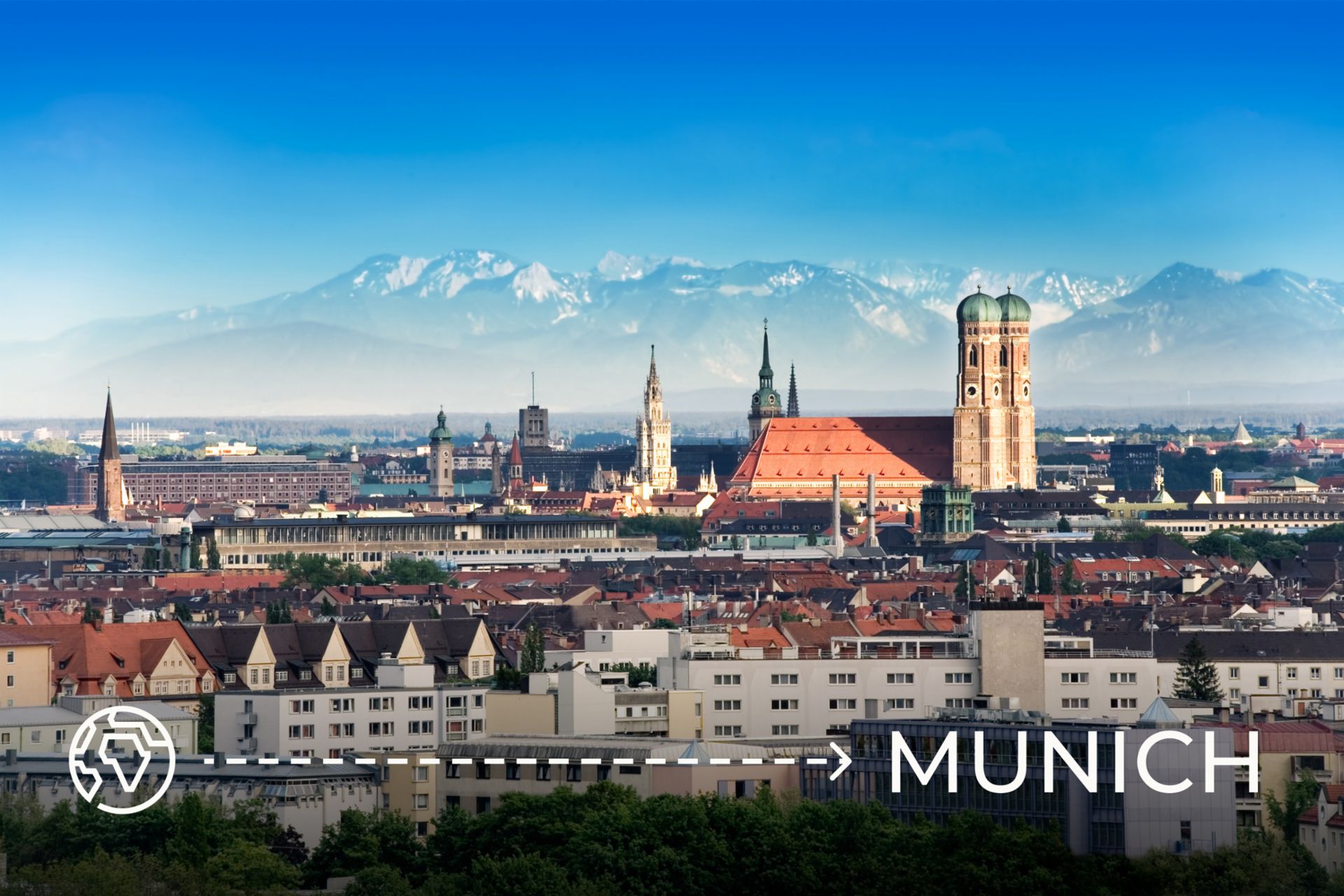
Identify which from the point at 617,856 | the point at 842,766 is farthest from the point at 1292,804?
the point at 617,856

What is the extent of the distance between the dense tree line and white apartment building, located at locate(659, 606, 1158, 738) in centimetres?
1074

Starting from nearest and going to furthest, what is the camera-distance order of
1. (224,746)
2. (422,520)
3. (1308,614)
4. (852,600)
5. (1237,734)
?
(1237,734) → (224,746) → (1308,614) → (852,600) → (422,520)

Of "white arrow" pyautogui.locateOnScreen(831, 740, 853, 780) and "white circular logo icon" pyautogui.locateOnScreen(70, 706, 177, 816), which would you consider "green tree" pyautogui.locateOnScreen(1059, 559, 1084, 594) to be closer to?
"white circular logo icon" pyautogui.locateOnScreen(70, 706, 177, 816)

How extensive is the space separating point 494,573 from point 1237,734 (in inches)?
3672

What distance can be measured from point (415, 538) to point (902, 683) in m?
115

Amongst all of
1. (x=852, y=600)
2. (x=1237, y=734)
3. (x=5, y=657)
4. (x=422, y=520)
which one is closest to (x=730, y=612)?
(x=852, y=600)

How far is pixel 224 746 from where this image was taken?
225 feet

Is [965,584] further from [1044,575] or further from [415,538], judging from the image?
[415,538]

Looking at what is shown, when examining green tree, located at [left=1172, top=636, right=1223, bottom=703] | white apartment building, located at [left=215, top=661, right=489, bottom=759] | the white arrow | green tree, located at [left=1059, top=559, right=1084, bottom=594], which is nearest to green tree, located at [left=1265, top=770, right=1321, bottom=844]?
the white arrow

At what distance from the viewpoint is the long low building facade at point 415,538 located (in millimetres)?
174875

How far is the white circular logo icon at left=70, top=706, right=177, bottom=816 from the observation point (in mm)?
61531

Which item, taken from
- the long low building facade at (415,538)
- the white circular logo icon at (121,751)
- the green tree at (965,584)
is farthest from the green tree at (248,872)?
the long low building facade at (415,538)

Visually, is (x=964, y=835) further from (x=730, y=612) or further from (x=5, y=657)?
(x=730, y=612)

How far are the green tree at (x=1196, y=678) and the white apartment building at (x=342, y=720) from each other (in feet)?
46.2
